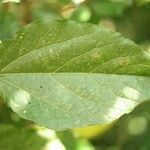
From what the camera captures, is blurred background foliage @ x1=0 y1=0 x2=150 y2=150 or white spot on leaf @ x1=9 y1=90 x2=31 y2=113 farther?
blurred background foliage @ x1=0 y1=0 x2=150 y2=150

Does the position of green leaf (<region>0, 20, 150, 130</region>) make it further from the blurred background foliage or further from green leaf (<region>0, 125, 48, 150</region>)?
green leaf (<region>0, 125, 48, 150</region>)

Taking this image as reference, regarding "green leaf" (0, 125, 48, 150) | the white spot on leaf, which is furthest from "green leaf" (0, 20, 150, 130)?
"green leaf" (0, 125, 48, 150)

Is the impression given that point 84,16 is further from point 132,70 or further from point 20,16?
point 132,70

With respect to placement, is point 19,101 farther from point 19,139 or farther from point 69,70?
point 19,139

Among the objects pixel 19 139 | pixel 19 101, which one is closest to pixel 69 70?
pixel 19 101

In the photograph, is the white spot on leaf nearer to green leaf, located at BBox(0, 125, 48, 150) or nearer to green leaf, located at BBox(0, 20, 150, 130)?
green leaf, located at BBox(0, 20, 150, 130)

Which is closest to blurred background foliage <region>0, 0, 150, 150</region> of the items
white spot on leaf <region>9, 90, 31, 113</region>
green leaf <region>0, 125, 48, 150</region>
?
green leaf <region>0, 125, 48, 150</region>

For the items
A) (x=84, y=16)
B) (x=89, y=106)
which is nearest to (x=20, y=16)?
(x=84, y=16)

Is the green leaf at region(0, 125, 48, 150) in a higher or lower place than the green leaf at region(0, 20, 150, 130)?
lower

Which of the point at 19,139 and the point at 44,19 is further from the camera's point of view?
the point at 19,139
